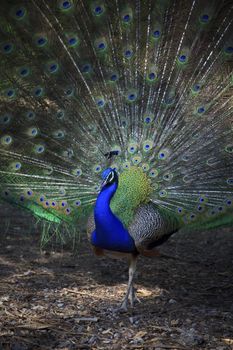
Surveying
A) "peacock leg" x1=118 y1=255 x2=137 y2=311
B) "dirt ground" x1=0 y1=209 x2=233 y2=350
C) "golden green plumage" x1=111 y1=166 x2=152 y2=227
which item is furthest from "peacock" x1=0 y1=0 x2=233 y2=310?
"dirt ground" x1=0 y1=209 x2=233 y2=350

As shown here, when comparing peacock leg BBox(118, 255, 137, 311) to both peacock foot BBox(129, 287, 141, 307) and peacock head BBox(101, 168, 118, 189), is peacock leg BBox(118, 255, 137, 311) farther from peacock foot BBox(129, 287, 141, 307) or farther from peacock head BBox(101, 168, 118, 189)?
peacock head BBox(101, 168, 118, 189)

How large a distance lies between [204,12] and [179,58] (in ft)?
1.46

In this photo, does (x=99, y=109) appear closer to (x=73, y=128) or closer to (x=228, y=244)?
(x=73, y=128)

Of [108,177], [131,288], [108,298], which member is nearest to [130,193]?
[108,177]

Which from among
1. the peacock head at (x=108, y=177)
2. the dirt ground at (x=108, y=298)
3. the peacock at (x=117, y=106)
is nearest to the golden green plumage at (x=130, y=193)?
the peacock at (x=117, y=106)

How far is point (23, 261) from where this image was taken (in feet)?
19.5

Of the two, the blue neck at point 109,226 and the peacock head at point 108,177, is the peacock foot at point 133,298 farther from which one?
the peacock head at point 108,177

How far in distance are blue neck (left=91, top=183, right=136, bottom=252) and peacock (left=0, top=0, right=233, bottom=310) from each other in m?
0.32

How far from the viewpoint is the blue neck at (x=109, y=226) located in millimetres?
4727

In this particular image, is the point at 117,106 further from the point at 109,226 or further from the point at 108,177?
the point at 109,226

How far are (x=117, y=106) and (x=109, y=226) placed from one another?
1224 mm

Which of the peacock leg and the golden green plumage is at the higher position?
the golden green plumage

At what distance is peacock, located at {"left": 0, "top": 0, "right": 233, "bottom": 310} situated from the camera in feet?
17.0

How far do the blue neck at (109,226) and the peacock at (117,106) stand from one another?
0.32 metres
